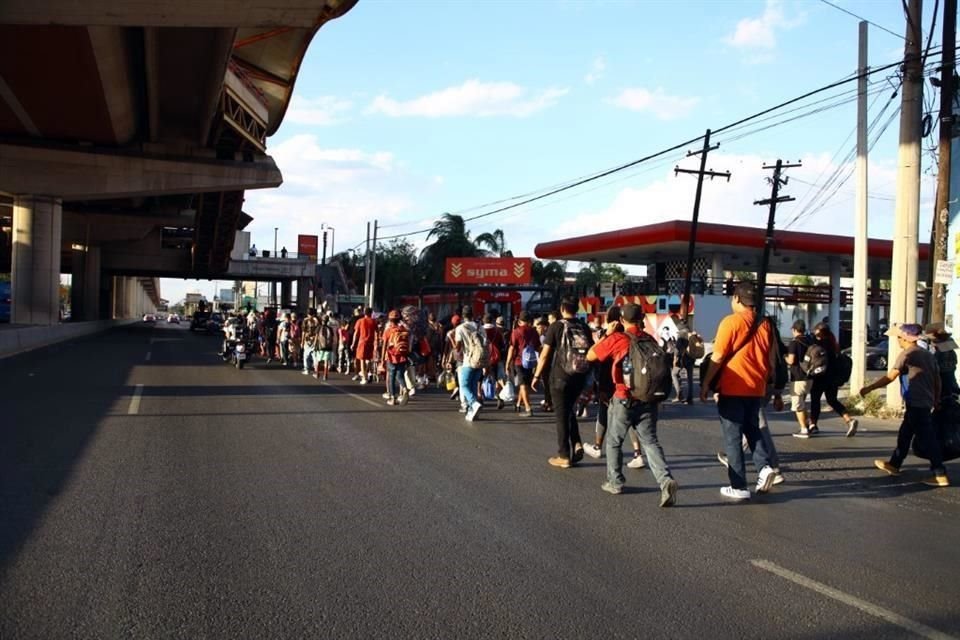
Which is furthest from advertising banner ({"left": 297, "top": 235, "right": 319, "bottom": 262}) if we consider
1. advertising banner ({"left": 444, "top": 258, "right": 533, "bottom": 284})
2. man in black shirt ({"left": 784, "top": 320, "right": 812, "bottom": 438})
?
man in black shirt ({"left": 784, "top": 320, "right": 812, "bottom": 438})

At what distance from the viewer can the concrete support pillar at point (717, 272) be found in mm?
40781

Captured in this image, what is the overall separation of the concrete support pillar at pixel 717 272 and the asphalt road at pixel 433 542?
99.3 ft

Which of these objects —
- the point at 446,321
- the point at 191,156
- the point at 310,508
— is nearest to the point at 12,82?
the point at 191,156

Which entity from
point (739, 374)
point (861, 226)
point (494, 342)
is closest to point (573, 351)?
point (739, 374)

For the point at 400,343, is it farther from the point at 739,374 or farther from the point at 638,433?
the point at 739,374

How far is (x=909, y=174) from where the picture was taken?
1547 cm

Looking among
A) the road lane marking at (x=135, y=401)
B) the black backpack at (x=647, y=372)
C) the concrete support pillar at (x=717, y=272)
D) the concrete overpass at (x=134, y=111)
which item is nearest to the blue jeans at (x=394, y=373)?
the road lane marking at (x=135, y=401)

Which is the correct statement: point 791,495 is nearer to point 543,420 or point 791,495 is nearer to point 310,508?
point 310,508

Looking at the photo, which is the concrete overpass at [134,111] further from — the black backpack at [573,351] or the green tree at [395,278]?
the green tree at [395,278]

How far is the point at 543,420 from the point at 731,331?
244 inches

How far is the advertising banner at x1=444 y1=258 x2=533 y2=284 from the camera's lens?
1722 inches

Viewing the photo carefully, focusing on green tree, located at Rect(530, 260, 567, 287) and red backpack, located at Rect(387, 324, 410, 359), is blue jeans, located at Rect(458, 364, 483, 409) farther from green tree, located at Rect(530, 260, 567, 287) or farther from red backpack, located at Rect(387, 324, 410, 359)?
green tree, located at Rect(530, 260, 567, 287)

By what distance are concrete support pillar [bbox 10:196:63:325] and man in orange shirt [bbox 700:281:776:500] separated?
33.1 meters

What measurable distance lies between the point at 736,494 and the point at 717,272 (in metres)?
36.0
